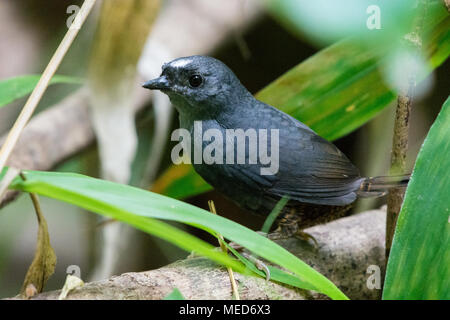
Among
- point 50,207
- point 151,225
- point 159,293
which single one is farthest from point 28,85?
point 50,207

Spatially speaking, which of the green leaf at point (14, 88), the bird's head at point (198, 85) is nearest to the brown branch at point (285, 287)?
the bird's head at point (198, 85)

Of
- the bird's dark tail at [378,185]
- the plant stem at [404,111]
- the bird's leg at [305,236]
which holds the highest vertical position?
the plant stem at [404,111]

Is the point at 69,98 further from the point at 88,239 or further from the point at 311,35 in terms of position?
the point at 311,35

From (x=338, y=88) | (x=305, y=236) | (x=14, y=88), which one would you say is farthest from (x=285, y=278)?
(x=14, y=88)

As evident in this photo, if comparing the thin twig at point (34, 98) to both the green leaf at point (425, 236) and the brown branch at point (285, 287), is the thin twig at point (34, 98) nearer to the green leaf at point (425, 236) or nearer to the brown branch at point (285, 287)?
the brown branch at point (285, 287)

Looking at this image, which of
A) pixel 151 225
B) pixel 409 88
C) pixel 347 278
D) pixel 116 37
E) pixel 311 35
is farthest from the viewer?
pixel 311 35

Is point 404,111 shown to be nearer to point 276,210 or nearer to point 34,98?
point 276,210

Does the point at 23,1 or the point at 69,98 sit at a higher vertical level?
the point at 23,1
